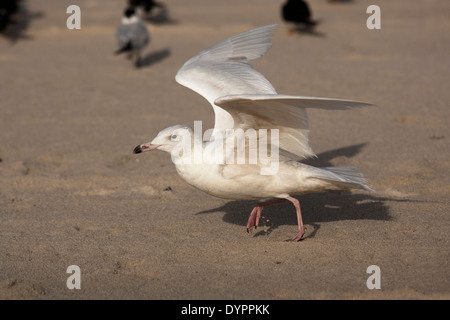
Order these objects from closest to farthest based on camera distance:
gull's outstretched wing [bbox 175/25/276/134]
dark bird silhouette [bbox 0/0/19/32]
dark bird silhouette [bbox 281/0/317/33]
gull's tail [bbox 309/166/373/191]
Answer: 1. gull's tail [bbox 309/166/373/191]
2. gull's outstretched wing [bbox 175/25/276/134]
3. dark bird silhouette [bbox 281/0/317/33]
4. dark bird silhouette [bbox 0/0/19/32]

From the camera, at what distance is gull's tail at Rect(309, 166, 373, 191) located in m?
4.49

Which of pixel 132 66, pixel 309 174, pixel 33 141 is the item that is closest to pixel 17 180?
pixel 33 141

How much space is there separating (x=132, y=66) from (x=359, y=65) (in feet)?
13.0

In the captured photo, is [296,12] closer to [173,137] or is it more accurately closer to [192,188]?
[192,188]

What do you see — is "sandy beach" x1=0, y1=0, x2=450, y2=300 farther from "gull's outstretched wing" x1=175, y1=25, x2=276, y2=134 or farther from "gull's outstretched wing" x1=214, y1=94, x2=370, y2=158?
"gull's outstretched wing" x1=175, y1=25, x2=276, y2=134

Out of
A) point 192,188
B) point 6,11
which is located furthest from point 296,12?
point 192,188

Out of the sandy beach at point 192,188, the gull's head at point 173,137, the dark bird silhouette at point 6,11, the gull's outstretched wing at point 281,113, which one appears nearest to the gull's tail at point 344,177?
the gull's outstretched wing at point 281,113

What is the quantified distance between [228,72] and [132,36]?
5.69 m

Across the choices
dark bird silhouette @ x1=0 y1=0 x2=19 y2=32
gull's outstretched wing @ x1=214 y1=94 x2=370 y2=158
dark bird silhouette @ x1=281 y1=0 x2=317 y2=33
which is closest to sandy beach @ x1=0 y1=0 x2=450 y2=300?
dark bird silhouette @ x1=0 y1=0 x2=19 y2=32

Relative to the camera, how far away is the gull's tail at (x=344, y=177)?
449 centimetres

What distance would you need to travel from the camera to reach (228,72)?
5.35 metres

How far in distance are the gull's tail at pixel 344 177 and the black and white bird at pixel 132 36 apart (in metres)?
6.79

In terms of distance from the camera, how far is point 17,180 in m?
6.13

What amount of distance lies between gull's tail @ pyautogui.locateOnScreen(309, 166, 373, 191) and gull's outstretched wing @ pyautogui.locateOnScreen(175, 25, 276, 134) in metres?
0.86
